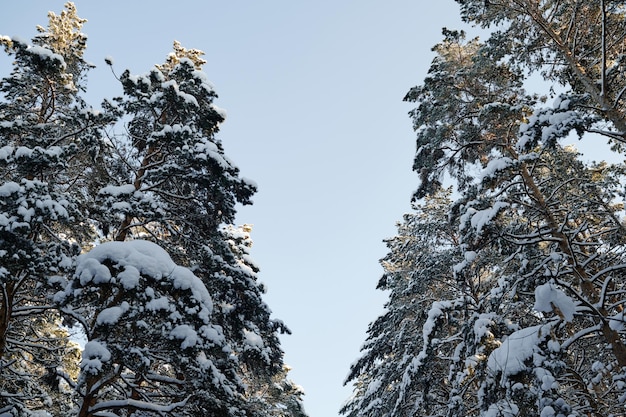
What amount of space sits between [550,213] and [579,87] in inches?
134

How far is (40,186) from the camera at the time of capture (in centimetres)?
792

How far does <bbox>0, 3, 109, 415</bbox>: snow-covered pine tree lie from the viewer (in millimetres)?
7582

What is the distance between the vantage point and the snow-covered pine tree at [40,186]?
7.58 m

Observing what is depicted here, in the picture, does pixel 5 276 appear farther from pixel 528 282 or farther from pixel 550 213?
pixel 550 213

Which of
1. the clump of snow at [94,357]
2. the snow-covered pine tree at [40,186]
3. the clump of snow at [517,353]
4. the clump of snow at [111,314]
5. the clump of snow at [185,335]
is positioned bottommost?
the clump of snow at [517,353]

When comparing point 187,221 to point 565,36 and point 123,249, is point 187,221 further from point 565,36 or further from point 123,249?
point 565,36

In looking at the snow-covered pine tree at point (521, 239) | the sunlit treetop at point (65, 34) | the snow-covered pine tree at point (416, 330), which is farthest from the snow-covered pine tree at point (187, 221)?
the snow-covered pine tree at point (521, 239)

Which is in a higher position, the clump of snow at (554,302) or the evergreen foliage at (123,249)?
the evergreen foliage at (123,249)

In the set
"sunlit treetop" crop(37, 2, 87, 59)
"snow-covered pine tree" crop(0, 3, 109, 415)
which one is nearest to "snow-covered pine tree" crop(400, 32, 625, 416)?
"snow-covered pine tree" crop(0, 3, 109, 415)

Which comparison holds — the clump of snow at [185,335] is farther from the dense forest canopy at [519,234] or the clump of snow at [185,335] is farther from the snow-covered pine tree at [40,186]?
the dense forest canopy at [519,234]

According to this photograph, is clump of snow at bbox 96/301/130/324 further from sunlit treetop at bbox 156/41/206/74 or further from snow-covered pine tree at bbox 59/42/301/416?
sunlit treetop at bbox 156/41/206/74

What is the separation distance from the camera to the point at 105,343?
6.53m

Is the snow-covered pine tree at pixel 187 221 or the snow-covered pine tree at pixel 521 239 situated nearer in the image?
the snow-covered pine tree at pixel 521 239

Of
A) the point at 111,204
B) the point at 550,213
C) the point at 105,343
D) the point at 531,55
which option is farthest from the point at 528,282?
the point at 111,204
